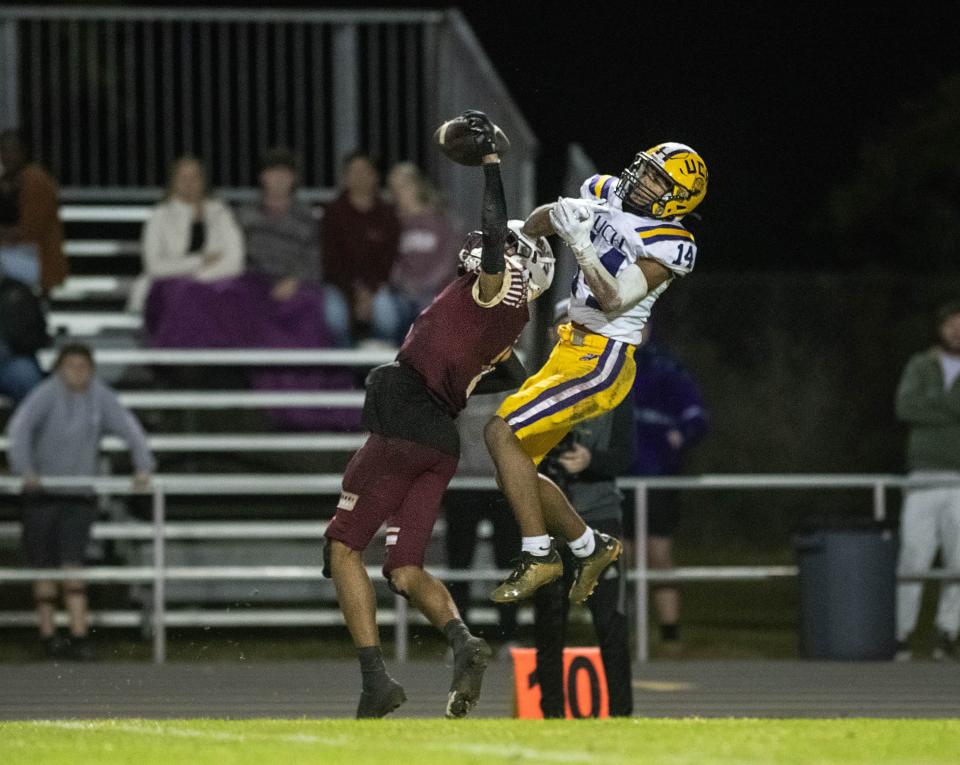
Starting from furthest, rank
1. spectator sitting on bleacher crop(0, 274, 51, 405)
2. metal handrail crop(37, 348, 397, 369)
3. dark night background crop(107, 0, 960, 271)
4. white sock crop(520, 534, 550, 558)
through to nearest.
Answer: dark night background crop(107, 0, 960, 271) → metal handrail crop(37, 348, 397, 369) → spectator sitting on bleacher crop(0, 274, 51, 405) → white sock crop(520, 534, 550, 558)

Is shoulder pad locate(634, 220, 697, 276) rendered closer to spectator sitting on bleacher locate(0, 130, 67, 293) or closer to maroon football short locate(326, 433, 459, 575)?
maroon football short locate(326, 433, 459, 575)

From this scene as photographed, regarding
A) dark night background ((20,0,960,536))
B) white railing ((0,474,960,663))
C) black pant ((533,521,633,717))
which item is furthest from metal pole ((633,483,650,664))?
dark night background ((20,0,960,536))

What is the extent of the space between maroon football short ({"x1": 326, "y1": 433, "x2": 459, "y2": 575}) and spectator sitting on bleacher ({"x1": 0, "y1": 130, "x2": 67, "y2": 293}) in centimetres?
702

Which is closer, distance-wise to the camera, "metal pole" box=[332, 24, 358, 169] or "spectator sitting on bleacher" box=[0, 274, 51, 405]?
"spectator sitting on bleacher" box=[0, 274, 51, 405]

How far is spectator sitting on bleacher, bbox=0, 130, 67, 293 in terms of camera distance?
15711 millimetres

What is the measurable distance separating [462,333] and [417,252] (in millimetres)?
6523

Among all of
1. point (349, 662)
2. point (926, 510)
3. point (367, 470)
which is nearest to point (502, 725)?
point (367, 470)

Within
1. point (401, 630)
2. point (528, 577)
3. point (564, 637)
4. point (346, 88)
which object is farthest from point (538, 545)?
point (346, 88)

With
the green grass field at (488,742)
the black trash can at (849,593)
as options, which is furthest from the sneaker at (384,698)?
the black trash can at (849,593)

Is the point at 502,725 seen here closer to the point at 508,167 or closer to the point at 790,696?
the point at 790,696

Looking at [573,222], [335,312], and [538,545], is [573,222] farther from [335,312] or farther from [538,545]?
[335,312]

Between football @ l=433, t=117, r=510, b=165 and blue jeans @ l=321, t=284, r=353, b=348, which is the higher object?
football @ l=433, t=117, r=510, b=165

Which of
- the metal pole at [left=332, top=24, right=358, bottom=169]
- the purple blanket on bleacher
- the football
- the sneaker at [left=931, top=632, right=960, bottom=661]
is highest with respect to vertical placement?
the metal pole at [left=332, top=24, right=358, bottom=169]

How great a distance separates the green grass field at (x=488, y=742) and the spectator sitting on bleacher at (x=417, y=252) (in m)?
6.95
